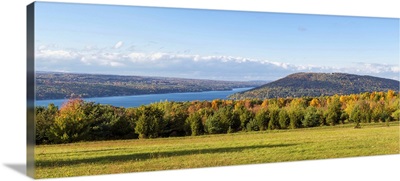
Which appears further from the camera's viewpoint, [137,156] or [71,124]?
[137,156]

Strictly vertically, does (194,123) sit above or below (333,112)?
below

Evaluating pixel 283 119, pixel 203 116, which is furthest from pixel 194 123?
pixel 283 119

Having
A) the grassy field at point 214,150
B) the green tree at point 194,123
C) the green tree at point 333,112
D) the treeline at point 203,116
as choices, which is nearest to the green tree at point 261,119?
the treeline at point 203,116

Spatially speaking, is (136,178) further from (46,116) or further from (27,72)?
(27,72)

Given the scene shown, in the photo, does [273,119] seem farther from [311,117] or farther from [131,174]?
[131,174]

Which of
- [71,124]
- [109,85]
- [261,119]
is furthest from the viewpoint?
[261,119]
